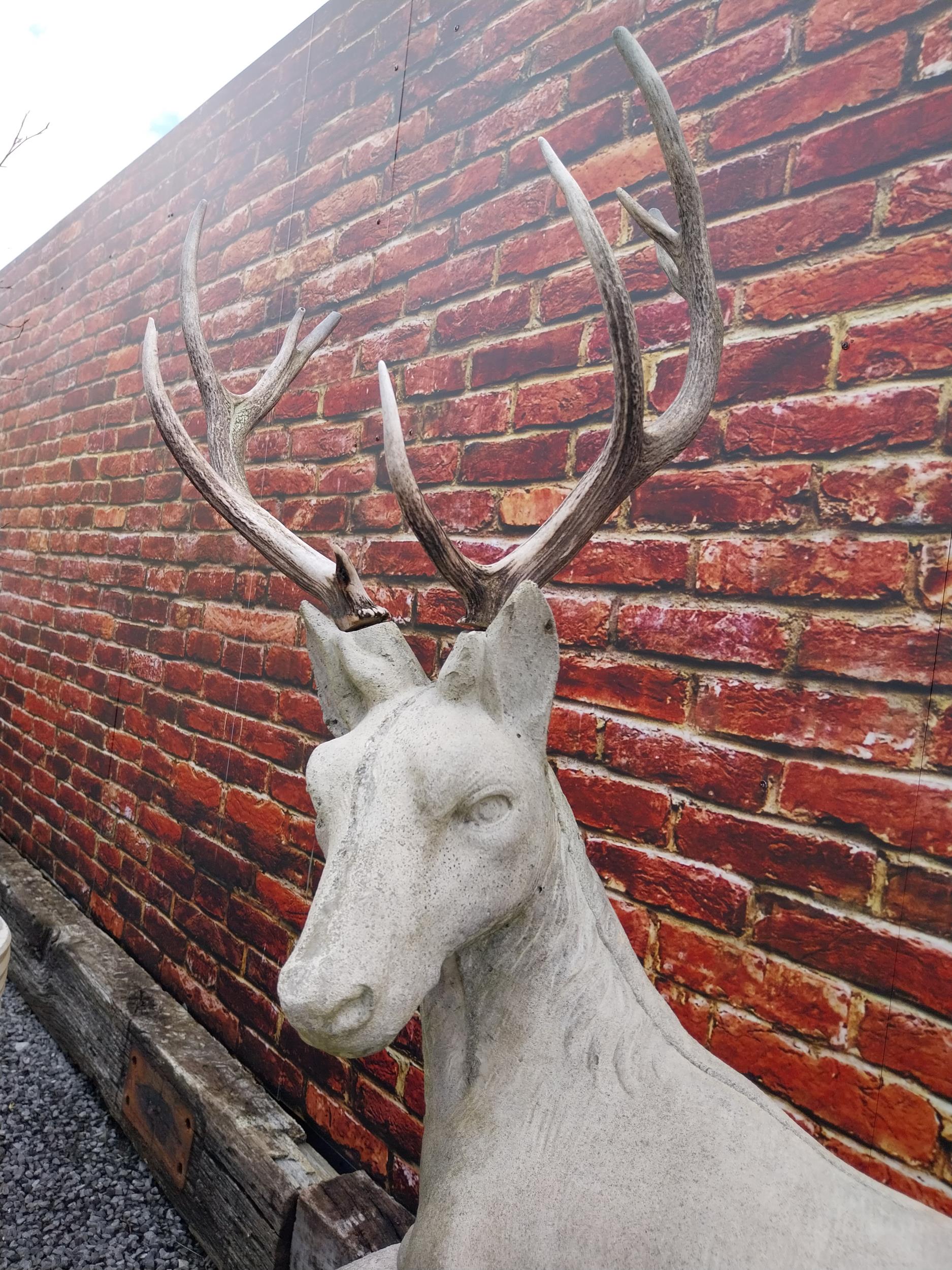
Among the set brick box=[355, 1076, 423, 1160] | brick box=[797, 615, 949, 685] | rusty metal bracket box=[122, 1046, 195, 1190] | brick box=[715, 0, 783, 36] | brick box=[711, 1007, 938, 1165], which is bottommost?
rusty metal bracket box=[122, 1046, 195, 1190]

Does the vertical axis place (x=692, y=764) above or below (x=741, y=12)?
below

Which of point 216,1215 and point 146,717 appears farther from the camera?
point 146,717

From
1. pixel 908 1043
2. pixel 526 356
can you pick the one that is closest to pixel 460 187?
pixel 526 356

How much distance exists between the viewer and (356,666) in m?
0.84

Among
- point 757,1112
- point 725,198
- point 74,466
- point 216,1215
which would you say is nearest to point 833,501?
point 725,198

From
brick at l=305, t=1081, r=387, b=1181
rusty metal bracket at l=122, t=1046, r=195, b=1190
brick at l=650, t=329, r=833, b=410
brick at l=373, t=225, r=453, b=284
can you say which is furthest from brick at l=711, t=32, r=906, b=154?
rusty metal bracket at l=122, t=1046, r=195, b=1190

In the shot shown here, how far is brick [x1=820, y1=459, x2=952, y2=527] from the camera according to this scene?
983mm

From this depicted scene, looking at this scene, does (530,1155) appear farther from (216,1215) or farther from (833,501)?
(216,1215)

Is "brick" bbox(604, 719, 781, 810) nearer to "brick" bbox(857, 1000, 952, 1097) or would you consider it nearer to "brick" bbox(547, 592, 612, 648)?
"brick" bbox(547, 592, 612, 648)

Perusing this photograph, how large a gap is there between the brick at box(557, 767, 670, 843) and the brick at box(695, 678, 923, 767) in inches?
6.1

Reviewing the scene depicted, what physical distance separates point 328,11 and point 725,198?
55.0 inches

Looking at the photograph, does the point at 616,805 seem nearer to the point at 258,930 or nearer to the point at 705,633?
the point at 705,633

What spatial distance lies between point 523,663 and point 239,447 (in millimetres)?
628

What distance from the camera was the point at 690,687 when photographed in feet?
4.00
